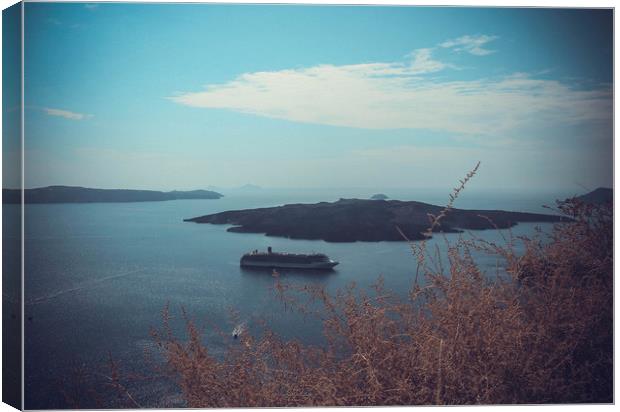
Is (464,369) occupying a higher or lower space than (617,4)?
lower

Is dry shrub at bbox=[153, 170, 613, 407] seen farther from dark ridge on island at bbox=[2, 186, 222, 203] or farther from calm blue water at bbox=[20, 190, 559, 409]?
dark ridge on island at bbox=[2, 186, 222, 203]

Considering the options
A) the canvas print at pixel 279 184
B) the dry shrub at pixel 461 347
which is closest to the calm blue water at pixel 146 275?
the canvas print at pixel 279 184

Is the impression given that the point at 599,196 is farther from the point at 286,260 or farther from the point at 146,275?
the point at 146,275

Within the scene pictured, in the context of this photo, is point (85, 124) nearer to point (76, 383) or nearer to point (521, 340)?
point (76, 383)

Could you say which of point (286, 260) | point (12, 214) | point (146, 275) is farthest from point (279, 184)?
point (12, 214)

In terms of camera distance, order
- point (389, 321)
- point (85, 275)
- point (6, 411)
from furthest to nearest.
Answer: point (85, 275) < point (6, 411) < point (389, 321)

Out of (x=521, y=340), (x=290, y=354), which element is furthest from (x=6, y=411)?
(x=521, y=340)
